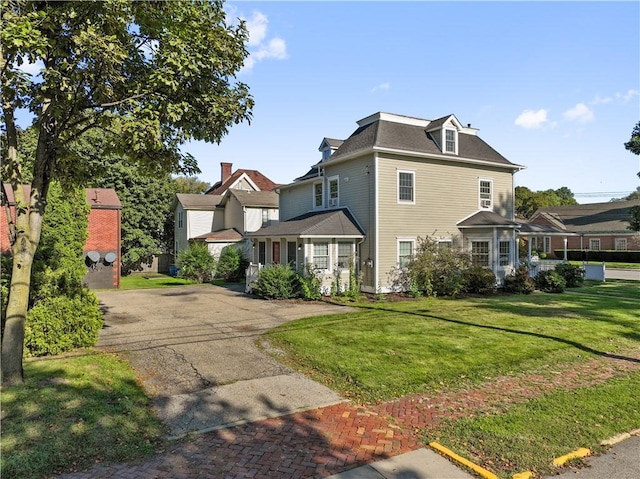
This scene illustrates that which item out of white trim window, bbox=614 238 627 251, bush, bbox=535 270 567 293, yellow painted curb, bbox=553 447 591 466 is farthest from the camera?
white trim window, bbox=614 238 627 251

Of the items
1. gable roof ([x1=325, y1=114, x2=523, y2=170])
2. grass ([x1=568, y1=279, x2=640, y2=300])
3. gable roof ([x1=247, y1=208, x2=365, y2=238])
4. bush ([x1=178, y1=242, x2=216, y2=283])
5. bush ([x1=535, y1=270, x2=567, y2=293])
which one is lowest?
grass ([x1=568, y1=279, x2=640, y2=300])

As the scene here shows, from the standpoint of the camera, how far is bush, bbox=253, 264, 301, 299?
1727cm

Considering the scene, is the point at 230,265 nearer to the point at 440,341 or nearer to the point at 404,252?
the point at 404,252

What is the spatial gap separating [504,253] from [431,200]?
4.58 m

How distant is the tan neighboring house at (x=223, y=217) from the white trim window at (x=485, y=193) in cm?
1500

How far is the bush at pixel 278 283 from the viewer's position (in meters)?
Result: 17.3

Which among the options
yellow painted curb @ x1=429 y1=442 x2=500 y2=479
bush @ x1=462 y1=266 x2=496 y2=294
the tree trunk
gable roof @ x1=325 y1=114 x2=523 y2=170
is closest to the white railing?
gable roof @ x1=325 y1=114 x2=523 y2=170

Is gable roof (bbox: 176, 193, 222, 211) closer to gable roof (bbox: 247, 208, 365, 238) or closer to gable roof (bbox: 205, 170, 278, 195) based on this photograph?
gable roof (bbox: 205, 170, 278, 195)

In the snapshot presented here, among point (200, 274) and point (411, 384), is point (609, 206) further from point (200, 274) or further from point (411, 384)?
point (411, 384)

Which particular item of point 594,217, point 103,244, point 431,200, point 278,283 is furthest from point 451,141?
point 594,217

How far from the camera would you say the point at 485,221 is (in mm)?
19516

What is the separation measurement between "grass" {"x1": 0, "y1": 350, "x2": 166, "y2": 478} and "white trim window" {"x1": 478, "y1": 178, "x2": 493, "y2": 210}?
18.6 metres

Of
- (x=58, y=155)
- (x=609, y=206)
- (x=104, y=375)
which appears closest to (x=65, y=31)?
(x=58, y=155)

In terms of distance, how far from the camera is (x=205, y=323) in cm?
1245
